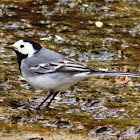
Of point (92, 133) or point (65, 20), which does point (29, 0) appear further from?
point (92, 133)

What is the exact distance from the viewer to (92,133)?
6246mm

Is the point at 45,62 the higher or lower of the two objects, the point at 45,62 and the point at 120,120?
the higher

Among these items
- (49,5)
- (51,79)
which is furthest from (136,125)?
(49,5)

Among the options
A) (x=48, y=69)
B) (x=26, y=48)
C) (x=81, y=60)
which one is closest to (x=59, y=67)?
(x=48, y=69)

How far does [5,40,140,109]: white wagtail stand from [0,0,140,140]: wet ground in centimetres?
45

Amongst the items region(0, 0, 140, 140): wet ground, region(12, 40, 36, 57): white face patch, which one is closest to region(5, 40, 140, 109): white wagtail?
region(12, 40, 36, 57): white face patch

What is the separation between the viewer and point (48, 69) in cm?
667

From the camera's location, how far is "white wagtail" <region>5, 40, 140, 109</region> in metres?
6.57

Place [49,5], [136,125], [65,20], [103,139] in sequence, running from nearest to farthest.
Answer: [103,139]
[136,125]
[65,20]
[49,5]

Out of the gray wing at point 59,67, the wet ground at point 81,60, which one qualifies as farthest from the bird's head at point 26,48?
the wet ground at point 81,60

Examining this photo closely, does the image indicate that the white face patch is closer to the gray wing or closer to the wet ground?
the gray wing

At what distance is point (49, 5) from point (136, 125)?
6.26 meters

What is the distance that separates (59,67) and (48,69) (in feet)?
0.52

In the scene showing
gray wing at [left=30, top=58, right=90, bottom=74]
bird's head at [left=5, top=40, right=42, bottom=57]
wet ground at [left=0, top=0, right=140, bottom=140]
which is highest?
bird's head at [left=5, top=40, right=42, bottom=57]
